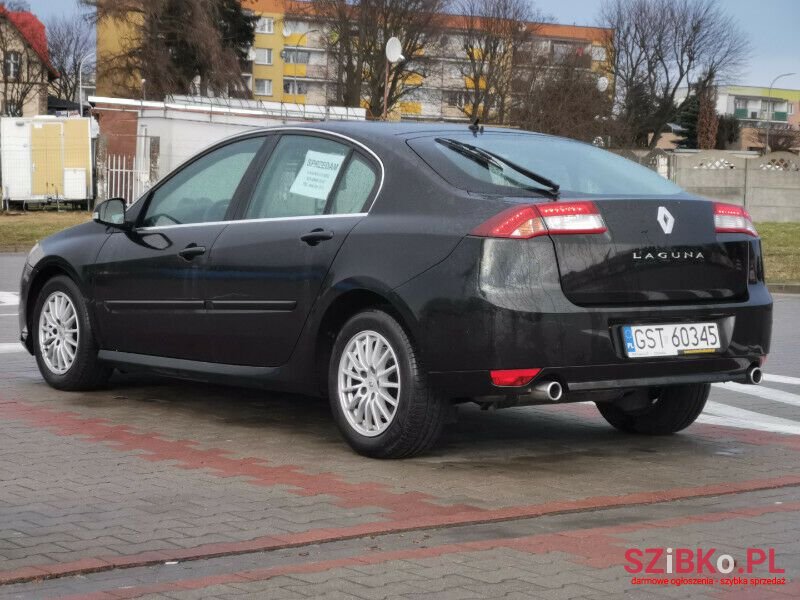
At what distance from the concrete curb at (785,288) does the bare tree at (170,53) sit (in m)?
40.9

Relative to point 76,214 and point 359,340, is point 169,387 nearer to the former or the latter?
Result: point 359,340

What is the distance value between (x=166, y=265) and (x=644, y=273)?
110 inches

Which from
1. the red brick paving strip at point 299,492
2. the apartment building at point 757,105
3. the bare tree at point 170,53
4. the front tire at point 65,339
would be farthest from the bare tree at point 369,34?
the apartment building at point 757,105

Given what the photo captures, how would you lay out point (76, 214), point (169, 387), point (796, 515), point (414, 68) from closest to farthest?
point (796, 515)
point (169, 387)
point (76, 214)
point (414, 68)

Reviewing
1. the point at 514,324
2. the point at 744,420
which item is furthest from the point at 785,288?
the point at 514,324

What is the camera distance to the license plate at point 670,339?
624cm

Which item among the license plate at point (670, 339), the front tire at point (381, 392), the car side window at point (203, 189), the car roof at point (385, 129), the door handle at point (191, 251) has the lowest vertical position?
the front tire at point (381, 392)

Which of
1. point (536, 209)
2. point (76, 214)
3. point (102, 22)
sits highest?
point (102, 22)

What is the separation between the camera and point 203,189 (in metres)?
7.89

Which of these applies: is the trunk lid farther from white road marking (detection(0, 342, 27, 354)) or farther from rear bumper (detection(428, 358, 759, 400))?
white road marking (detection(0, 342, 27, 354))

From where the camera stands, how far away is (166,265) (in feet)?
25.5

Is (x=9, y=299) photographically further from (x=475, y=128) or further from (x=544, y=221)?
(x=544, y=221)

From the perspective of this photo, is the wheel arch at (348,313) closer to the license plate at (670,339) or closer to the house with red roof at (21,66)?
the license plate at (670,339)

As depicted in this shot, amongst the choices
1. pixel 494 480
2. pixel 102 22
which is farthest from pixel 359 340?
pixel 102 22
